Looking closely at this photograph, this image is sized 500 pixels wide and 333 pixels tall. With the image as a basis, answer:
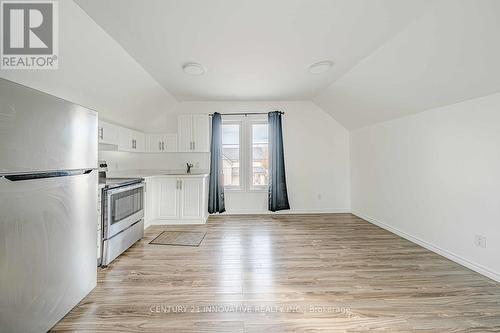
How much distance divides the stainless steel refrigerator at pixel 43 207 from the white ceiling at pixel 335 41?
3.79 feet

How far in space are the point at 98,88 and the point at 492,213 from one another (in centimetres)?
483

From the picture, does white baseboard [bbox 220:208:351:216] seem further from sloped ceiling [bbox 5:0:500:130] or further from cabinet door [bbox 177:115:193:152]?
sloped ceiling [bbox 5:0:500:130]

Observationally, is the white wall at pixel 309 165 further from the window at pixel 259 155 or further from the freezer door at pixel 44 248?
the freezer door at pixel 44 248

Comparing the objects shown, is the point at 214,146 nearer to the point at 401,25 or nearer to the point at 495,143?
the point at 401,25

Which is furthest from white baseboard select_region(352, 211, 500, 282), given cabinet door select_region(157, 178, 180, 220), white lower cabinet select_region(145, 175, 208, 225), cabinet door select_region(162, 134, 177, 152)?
cabinet door select_region(162, 134, 177, 152)

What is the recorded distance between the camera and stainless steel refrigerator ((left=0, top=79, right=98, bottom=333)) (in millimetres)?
1184

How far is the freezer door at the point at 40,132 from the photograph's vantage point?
117 cm

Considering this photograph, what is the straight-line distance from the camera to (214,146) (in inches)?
181

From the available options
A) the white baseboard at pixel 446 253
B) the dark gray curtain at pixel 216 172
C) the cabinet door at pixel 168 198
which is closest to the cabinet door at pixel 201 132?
the dark gray curtain at pixel 216 172

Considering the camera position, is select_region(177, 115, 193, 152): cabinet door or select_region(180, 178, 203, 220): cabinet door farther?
select_region(177, 115, 193, 152): cabinet door

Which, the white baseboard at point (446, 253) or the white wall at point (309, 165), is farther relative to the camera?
the white wall at point (309, 165)

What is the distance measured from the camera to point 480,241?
227 cm

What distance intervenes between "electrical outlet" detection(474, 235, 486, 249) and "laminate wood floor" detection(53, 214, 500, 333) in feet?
1.08

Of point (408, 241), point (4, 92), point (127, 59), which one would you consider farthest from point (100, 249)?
point (408, 241)
